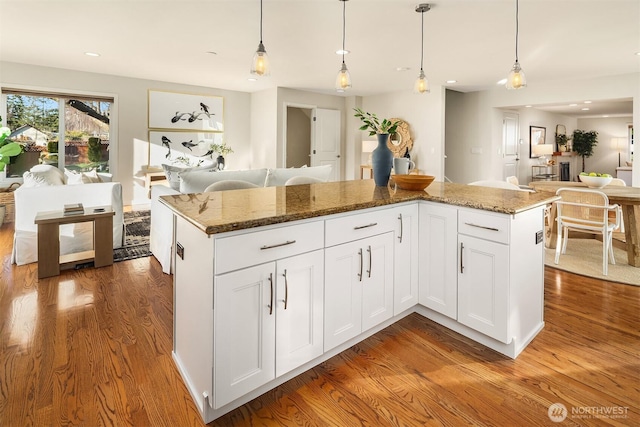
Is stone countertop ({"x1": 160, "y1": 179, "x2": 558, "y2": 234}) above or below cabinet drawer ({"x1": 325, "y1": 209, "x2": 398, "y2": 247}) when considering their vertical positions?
above

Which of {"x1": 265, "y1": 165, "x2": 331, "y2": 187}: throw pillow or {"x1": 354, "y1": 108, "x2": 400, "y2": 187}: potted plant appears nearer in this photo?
{"x1": 354, "y1": 108, "x2": 400, "y2": 187}: potted plant

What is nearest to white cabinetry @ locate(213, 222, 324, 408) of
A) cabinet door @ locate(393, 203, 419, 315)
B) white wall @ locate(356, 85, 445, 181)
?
cabinet door @ locate(393, 203, 419, 315)

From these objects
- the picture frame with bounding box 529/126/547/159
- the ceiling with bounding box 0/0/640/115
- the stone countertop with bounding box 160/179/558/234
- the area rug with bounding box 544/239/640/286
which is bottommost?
the area rug with bounding box 544/239/640/286

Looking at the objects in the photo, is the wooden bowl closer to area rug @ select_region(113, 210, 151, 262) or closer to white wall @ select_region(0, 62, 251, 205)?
area rug @ select_region(113, 210, 151, 262)

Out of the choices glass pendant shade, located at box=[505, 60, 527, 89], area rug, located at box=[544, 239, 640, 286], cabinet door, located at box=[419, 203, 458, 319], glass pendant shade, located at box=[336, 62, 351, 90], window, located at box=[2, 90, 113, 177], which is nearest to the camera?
cabinet door, located at box=[419, 203, 458, 319]

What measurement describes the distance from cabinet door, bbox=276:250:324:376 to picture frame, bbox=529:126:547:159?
8767 millimetres

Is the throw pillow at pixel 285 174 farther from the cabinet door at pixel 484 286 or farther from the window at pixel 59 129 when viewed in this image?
the window at pixel 59 129

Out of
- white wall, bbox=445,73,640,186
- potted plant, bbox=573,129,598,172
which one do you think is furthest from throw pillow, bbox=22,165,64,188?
potted plant, bbox=573,129,598,172

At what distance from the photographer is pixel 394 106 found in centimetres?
774

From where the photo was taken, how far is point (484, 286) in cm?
198

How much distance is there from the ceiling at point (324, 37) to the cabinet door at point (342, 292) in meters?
2.38

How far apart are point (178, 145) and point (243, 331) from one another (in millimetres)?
6424

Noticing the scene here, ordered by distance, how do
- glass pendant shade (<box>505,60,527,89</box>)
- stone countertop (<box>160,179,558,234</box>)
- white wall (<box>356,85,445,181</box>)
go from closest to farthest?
stone countertop (<box>160,179,558,234</box>)
glass pendant shade (<box>505,60,527,89</box>)
white wall (<box>356,85,445,181</box>)

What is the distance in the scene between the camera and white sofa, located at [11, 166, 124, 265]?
3.43 meters
